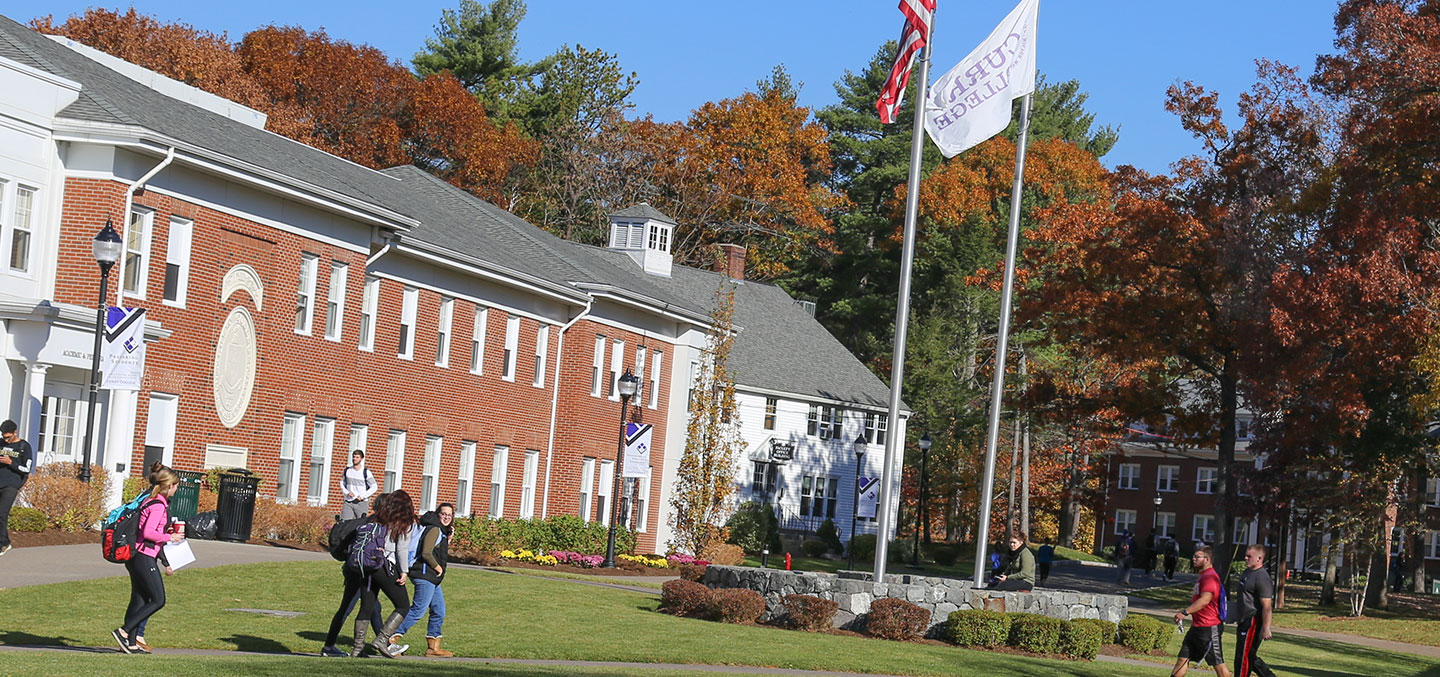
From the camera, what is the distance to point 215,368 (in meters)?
30.2

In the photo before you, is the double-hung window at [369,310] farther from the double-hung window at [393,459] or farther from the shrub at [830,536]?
the shrub at [830,536]

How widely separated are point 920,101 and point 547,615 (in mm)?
8655

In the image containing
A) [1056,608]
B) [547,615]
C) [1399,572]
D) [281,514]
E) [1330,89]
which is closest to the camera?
[547,615]

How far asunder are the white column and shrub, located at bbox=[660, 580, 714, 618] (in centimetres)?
1050

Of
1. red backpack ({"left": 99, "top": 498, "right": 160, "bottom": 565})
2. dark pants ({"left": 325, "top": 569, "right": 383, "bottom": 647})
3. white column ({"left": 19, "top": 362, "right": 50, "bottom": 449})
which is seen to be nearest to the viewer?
red backpack ({"left": 99, "top": 498, "right": 160, "bottom": 565})

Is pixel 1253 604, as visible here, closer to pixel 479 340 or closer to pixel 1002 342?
pixel 1002 342

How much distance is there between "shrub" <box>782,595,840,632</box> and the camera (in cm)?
2306

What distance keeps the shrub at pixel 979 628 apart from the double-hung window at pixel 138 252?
14.9 meters

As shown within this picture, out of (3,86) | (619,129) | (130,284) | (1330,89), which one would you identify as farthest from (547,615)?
(619,129)

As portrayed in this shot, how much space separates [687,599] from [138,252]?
11573 mm

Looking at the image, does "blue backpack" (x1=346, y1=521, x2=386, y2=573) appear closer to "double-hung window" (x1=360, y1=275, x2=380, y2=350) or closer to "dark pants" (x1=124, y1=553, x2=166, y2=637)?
"dark pants" (x1=124, y1=553, x2=166, y2=637)

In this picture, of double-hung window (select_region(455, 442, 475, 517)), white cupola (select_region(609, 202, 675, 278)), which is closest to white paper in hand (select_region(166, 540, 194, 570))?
double-hung window (select_region(455, 442, 475, 517))

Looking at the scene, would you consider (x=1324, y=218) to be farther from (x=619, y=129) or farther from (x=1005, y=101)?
(x=619, y=129)

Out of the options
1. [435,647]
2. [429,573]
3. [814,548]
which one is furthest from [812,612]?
[814,548]
